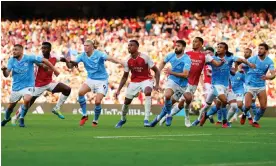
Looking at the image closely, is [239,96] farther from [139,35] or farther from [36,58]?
[139,35]

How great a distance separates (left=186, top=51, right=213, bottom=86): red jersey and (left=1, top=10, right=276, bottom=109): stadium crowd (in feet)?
40.9

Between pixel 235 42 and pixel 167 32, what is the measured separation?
555cm

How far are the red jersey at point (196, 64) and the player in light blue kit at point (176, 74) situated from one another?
0.25m

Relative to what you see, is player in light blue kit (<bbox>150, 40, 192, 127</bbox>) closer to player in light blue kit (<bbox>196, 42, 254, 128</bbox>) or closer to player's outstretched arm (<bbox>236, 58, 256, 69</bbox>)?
player in light blue kit (<bbox>196, 42, 254, 128</bbox>)

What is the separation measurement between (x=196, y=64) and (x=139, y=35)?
68.5 feet

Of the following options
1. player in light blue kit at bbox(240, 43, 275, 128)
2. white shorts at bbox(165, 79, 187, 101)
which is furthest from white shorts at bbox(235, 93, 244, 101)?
white shorts at bbox(165, 79, 187, 101)

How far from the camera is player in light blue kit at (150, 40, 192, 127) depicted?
19.8 meters

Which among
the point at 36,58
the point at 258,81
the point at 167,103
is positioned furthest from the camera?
the point at 258,81

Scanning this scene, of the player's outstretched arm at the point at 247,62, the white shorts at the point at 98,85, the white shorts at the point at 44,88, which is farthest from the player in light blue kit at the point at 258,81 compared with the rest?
the white shorts at the point at 44,88

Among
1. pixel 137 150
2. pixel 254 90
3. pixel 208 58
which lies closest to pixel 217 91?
pixel 208 58

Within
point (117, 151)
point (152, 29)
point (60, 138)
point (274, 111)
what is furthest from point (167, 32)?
point (117, 151)

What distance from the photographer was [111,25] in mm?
43969

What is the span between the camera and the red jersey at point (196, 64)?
20484 mm

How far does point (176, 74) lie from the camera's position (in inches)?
773
